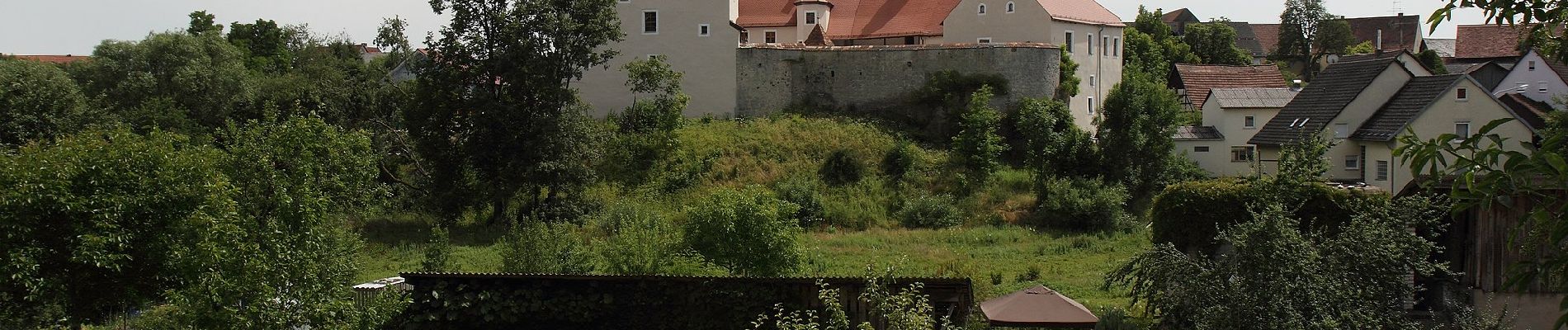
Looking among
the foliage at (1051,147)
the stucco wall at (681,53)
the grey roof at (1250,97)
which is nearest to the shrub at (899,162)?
the foliage at (1051,147)

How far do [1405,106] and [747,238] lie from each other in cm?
1657

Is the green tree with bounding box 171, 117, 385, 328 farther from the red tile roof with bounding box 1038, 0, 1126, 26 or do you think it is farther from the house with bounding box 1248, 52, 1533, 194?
the red tile roof with bounding box 1038, 0, 1126, 26

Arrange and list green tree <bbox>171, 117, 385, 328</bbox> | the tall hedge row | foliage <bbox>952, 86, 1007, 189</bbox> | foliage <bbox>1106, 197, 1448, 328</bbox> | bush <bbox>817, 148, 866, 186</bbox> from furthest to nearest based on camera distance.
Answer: foliage <bbox>952, 86, 1007, 189</bbox>, bush <bbox>817, 148, 866, 186</bbox>, the tall hedge row, foliage <bbox>1106, 197, 1448, 328</bbox>, green tree <bbox>171, 117, 385, 328</bbox>

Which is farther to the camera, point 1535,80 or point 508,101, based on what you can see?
point 1535,80

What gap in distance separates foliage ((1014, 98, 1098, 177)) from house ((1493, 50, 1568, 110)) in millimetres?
13297

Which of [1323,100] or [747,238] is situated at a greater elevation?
[1323,100]

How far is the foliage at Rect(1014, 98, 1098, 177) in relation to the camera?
33031 millimetres

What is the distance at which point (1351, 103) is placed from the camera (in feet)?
95.2

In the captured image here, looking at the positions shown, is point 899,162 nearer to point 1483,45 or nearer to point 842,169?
point 842,169

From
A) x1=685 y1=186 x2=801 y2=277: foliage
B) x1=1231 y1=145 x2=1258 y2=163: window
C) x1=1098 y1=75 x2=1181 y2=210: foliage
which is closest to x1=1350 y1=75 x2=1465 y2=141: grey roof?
x1=1098 y1=75 x2=1181 y2=210: foliage

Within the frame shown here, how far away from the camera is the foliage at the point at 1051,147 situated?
33.0 m

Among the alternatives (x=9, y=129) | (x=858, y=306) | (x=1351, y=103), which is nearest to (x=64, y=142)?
(x=858, y=306)

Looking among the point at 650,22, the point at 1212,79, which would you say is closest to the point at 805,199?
the point at 650,22

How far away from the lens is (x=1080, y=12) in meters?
39.0
